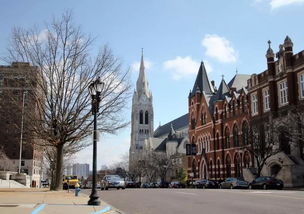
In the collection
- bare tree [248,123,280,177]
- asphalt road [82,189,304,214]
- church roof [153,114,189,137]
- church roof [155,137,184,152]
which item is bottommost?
asphalt road [82,189,304,214]

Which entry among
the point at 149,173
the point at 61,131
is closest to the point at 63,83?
the point at 61,131

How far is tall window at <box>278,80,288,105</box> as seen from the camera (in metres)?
47.8

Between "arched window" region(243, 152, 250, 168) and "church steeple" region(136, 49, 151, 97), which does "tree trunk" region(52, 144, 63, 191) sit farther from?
"church steeple" region(136, 49, 151, 97)

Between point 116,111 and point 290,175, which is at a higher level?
point 116,111

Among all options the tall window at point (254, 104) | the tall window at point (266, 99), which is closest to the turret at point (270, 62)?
the tall window at point (266, 99)

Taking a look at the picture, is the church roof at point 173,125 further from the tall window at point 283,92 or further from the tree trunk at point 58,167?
the tree trunk at point 58,167

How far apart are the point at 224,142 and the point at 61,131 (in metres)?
41.6

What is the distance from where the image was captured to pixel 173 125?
147 meters

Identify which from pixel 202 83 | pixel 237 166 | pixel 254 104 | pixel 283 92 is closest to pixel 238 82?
pixel 202 83

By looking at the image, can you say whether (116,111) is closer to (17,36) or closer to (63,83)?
(63,83)

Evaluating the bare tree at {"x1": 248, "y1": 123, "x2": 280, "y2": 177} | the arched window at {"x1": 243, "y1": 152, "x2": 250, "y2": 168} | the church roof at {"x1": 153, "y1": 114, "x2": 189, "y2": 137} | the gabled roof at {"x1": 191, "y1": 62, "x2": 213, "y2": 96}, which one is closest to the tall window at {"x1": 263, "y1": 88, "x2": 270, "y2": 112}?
the bare tree at {"x1": 248, "y1": 123, "x2": 280, "y2": 177}

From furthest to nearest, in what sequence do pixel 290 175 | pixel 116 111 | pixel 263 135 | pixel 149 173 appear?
pixel 149 173 < pixel 263 135 < pixel 290 175 < pixel 116 111

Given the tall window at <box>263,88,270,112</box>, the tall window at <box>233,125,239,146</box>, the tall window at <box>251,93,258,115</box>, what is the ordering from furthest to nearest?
the tall window at <box>233,125,239,146</box> < the tall window at <box>251,93,258,115</box> < the tall window at <box>263,88,270,112</box>

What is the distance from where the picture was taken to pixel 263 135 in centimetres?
4719
